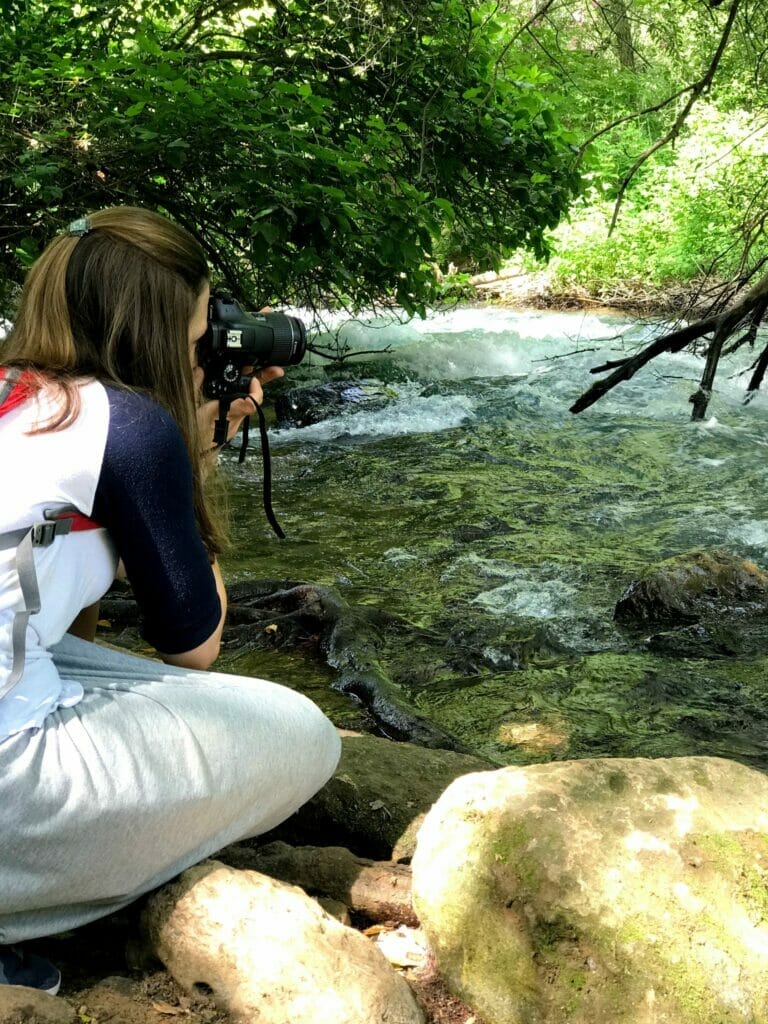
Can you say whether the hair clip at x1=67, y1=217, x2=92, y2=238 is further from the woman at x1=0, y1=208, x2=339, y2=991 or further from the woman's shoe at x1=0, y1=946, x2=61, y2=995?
the woman's shoe at x1=0, y1=946, x2=61, y2=995

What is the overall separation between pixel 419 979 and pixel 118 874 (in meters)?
0.62

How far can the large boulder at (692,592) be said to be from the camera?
15.5ft

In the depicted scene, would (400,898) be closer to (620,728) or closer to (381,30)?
(620,728)

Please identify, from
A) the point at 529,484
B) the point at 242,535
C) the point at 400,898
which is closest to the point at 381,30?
the point at 242,535

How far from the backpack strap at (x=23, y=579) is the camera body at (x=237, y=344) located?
57 cm

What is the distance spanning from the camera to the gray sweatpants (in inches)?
60.1

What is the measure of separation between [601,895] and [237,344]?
125 centimetres

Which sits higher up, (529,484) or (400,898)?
(400,898)

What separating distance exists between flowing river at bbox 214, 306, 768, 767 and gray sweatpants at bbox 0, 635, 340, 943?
1901 mm

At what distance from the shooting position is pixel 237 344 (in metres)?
2.01

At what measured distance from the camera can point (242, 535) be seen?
6105 millimetres

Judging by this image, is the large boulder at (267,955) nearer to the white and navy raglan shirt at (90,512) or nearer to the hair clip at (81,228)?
the white and navy raglan shirt at (90,512)

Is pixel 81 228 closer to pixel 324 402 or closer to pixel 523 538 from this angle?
pixel 523 538

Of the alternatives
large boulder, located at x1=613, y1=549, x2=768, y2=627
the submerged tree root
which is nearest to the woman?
the submerged tree root
